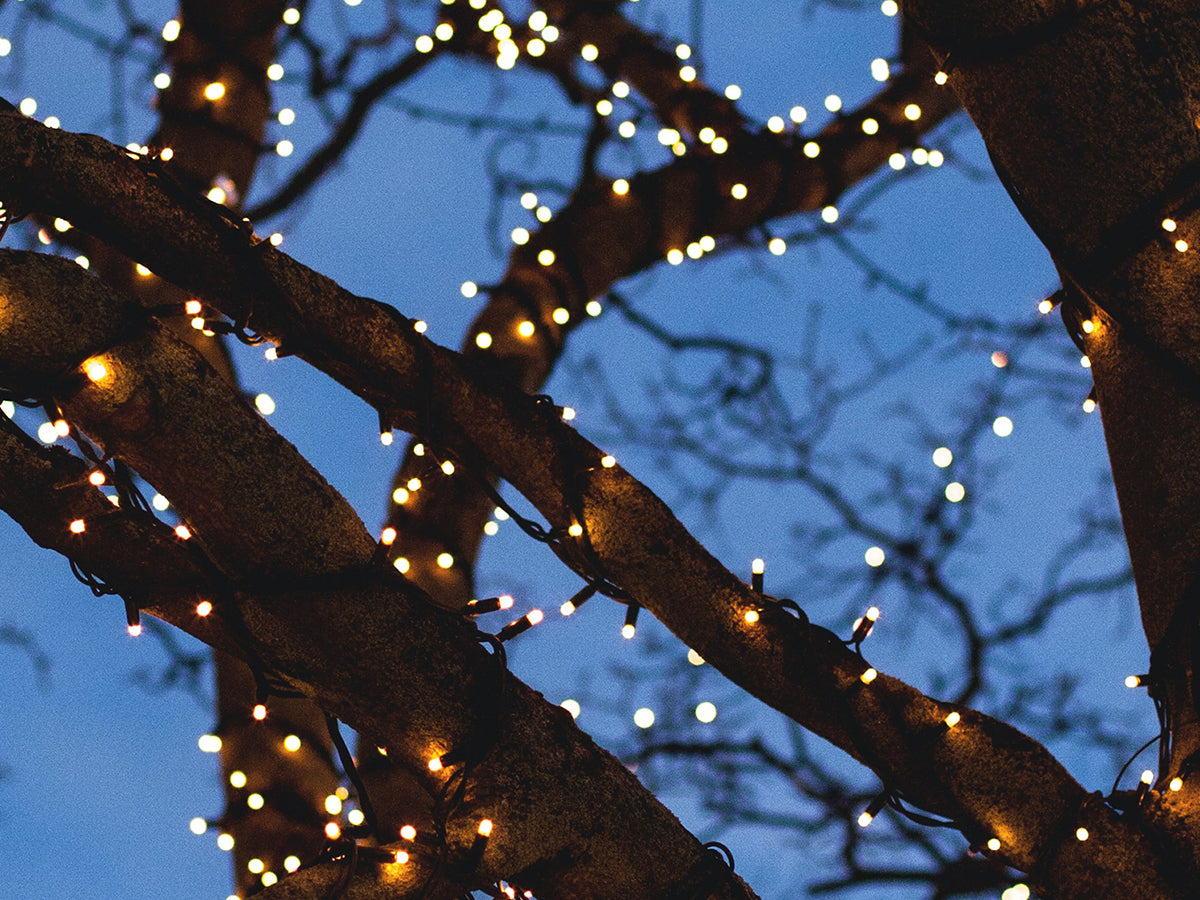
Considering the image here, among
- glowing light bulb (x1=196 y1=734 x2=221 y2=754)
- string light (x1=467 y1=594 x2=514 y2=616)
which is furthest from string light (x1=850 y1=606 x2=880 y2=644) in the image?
glowing light bulb (x1=196 y1=734 x2=221 y2=754)

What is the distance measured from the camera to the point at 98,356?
5.24 feet

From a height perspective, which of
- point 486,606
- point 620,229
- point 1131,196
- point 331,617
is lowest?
point 331,617

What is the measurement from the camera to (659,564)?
198cm

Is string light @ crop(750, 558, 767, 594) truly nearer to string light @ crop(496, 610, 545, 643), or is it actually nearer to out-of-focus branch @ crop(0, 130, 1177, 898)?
out-of-focus branch @ crop(0, 130, 1177, 898)

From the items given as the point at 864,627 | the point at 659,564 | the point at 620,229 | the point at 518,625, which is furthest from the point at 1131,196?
the point at 620,229

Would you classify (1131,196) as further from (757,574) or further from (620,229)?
(620,229)

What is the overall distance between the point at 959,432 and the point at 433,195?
19469mm

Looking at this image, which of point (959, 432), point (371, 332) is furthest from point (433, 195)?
point (371, 332)

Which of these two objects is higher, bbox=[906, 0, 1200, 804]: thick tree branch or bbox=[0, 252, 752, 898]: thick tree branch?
bbox=[906, 0, 1200, 804]: thick tree branch

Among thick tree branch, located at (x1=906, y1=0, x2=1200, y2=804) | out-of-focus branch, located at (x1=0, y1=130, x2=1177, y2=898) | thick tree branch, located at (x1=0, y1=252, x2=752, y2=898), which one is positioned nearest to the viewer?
thick tree branch, located at (x1=0, y1=252, x2=752, y2=898)

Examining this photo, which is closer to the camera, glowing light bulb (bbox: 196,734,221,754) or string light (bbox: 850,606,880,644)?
string light (bbox: 850,606,880,644)

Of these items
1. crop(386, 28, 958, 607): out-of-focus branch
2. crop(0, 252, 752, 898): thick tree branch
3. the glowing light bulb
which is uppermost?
crop(386, 28, 958, 607): out-of-focus branch

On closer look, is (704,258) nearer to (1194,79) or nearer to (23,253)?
(1194,79)

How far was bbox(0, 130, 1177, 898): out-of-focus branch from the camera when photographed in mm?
1857
